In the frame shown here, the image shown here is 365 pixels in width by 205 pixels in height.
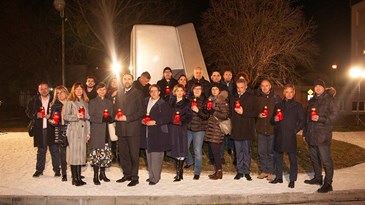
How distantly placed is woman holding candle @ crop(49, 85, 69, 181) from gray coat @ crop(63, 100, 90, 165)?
8.8 inches

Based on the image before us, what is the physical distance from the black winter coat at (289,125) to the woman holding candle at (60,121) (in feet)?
14.2

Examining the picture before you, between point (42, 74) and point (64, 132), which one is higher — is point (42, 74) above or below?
above

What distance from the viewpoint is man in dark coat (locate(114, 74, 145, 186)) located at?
833cm

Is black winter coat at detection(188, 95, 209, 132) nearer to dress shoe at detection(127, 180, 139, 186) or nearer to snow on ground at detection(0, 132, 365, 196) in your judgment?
snow on ground at detection(0, 132, 365, 196)

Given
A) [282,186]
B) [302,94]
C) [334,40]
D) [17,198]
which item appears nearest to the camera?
[17,198]

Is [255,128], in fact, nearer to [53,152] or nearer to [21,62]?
[53,152]

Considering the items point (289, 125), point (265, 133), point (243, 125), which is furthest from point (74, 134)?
point (289, 125)

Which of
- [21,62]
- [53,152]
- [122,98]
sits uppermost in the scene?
[21,62]

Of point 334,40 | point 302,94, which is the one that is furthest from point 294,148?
point 334,40

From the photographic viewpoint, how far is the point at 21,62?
37594mm

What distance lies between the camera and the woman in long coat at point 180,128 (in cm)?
859

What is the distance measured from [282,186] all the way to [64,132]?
177 inches

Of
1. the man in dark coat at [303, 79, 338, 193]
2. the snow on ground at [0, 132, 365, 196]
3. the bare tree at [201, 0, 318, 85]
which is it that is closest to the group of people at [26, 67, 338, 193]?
the man in dark coat at [303, 79, 338, 193]

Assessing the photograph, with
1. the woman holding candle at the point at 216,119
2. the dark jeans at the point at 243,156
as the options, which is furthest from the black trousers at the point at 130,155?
the dark jeans at the point at 243,156
